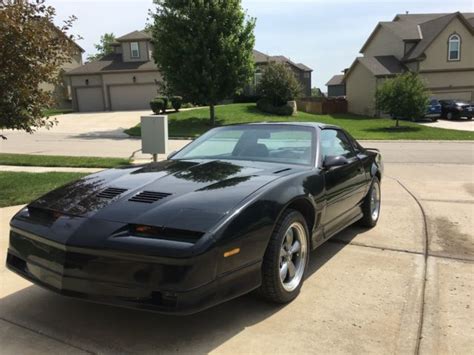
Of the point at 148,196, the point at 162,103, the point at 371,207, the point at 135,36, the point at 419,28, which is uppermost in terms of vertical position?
the point at 135,36

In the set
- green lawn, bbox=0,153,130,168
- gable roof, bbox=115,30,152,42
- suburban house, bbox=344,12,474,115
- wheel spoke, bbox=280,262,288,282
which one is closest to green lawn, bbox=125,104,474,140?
suburban house, bbox=344,12,474,115

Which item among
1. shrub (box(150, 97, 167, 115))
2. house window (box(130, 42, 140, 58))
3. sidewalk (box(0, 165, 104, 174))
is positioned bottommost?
sidewalk (box(0, 165, 104, 174))

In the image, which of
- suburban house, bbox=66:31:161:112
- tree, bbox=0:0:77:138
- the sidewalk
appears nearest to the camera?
tree, bbox=0:0:77:138

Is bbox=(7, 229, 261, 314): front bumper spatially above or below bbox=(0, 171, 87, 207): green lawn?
above

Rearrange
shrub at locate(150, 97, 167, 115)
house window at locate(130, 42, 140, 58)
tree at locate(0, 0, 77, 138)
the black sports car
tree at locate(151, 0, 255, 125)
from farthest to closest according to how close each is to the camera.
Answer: house window at locate(130, 42, 140, 58) → the black sports car → shrub at locate(150, 97, 167, 115) → tree at locate(151, 0, 255, 125) → tree at locate(0, 0, 77, 138)

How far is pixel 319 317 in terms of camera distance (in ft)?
11.4

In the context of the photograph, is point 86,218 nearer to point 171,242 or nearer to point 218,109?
point 171,242

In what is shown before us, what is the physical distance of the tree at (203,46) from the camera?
2422 centimetres

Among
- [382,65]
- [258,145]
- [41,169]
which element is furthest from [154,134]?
[382,65]

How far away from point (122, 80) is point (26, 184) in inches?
1368

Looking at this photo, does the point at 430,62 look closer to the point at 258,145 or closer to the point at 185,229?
the point at 258,145

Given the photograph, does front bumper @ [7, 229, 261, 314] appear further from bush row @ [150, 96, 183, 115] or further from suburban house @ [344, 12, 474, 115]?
suburban house @ [344, 12, 474, 115]

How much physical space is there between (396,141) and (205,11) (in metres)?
11.7

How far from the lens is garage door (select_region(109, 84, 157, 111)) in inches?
1629
